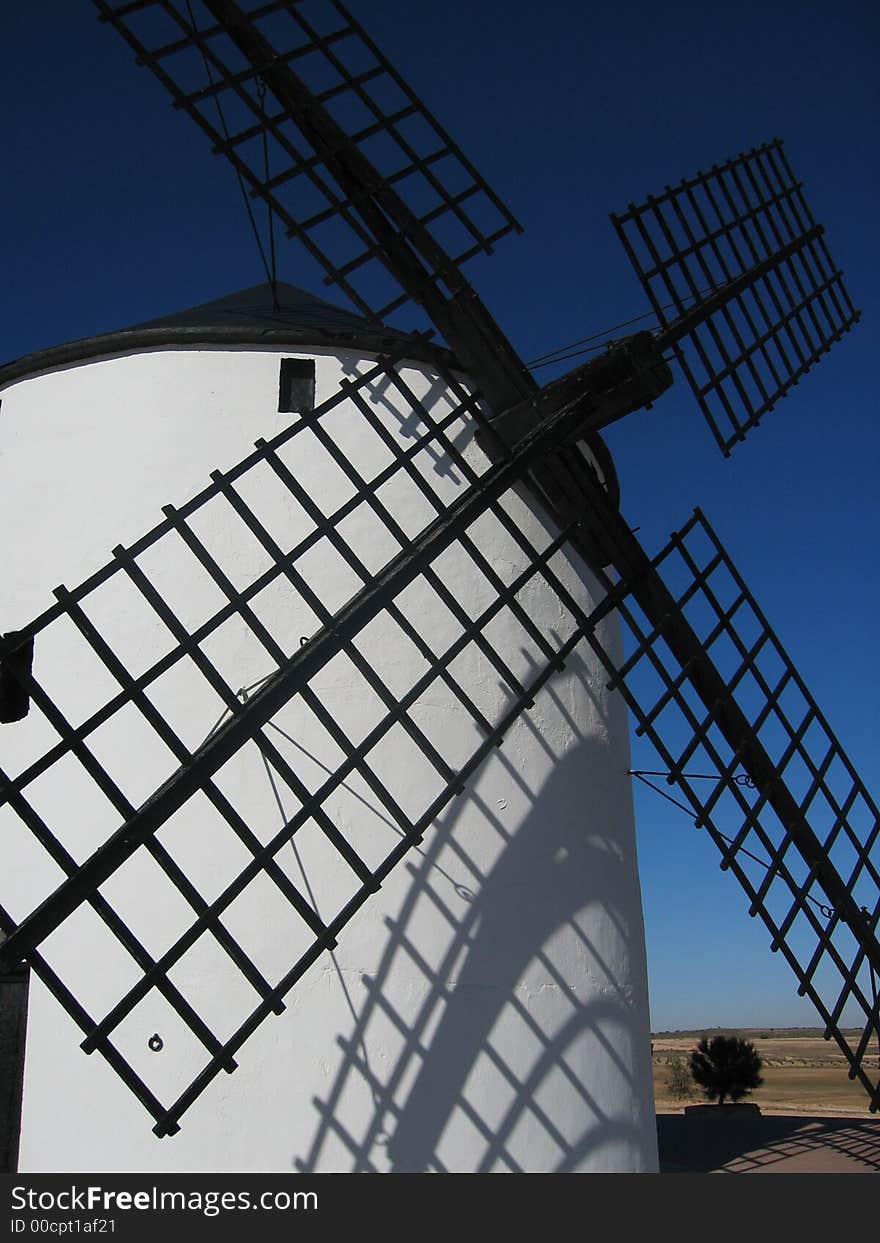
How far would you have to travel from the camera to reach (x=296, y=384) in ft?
20.4

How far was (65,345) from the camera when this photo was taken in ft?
21.1

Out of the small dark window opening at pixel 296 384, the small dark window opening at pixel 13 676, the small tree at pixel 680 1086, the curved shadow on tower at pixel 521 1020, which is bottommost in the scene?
the curved shadow on tower at pixel 521 1020

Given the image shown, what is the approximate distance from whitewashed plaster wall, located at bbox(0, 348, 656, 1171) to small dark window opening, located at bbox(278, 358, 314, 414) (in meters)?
0.05

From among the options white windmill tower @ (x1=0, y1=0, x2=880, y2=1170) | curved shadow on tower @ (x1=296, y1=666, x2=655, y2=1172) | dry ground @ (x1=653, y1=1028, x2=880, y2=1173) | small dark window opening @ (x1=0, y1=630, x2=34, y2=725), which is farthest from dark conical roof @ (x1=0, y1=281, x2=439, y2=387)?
dry ground @ (x1=653, y1=1028, x2=880, y2=1173)

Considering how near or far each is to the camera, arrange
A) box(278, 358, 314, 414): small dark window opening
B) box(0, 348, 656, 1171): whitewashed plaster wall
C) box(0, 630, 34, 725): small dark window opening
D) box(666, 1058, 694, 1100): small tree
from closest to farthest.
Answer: box(0, 630, 34, 725): small dark window opening, box(0, 348, 656, 1171): whitewashed plaster wall, box(278, 358, 314, 414): small dark window opening, box(666, 1058, 694, 1100): small tree

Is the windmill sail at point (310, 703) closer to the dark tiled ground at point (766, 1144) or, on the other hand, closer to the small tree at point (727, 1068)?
the dark tiled ground at point (766, 1144)

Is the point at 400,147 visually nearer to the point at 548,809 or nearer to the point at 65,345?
the point at 65,345

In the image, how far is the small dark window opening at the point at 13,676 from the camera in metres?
3.83

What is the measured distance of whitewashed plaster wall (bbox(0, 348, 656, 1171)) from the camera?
511 cm

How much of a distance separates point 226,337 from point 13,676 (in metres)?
2.98

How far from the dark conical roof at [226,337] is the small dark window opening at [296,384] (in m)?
0.10

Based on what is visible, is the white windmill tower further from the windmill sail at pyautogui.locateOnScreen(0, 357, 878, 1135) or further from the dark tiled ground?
the dark tiled ground

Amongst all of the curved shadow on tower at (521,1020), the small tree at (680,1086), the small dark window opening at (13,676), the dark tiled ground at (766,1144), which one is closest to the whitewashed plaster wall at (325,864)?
the curved shadow on tower at (521,1020)
